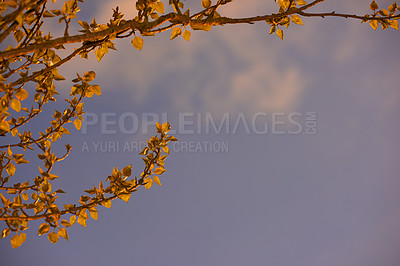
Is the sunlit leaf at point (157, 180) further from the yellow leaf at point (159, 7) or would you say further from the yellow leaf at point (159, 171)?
the yellow leaf at point (159, 7)

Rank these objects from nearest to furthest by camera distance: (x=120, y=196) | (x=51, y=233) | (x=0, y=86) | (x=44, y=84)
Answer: (x=0, y=86) < (x=51, y=233) < (x=120, y=196) < (x=44, y=84)

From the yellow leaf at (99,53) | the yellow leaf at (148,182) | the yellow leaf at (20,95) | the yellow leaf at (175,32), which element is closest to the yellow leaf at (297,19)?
the yellow leaf at (175,32)

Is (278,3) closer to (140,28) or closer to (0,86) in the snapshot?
(140,28)

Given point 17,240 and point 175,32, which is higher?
point 175,32

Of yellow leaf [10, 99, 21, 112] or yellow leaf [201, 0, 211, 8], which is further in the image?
yellow leaf [201, 0, 211, 8]

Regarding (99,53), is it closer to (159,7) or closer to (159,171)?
(159,7)

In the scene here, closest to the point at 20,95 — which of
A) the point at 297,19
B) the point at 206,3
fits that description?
the point at 206,3

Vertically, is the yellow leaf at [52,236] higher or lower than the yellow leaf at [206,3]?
lower

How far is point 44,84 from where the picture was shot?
2.03m

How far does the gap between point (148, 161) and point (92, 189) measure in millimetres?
339


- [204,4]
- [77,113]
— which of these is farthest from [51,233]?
[204,4]

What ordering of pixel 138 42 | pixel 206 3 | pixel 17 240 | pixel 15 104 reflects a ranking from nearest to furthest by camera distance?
pixel 15 104 → pixel 17 240 → pixel 138 42 → pixel 206 3

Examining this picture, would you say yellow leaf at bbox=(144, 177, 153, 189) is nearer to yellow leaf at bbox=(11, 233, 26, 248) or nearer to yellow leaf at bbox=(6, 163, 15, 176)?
yellow leaf at bbox=(11, 233, 26, 248)

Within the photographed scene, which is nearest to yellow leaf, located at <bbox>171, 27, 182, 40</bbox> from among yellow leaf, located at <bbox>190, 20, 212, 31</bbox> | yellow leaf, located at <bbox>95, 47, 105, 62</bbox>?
yellow leaf, located at <bbox>190, 20, 212, 31</bbox>
